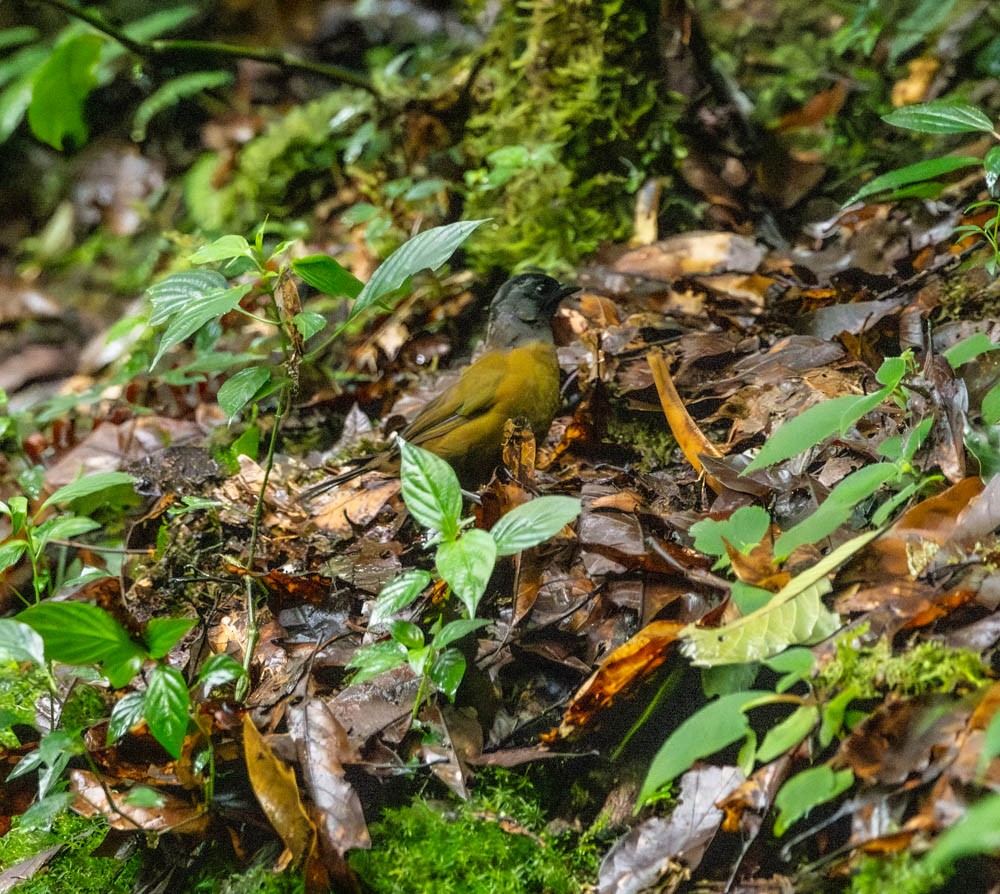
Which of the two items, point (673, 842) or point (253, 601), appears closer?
point (673, 842)

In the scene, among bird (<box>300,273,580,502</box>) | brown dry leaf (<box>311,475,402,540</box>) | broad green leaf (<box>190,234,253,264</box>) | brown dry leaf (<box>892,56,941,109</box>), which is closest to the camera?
broad green leaf (<box>190,234,253,264</box>)

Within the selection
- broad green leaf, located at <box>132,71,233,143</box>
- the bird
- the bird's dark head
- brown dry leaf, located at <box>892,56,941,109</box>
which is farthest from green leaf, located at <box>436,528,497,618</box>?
broad green leaf, located at <box>132,71,233,143</box>

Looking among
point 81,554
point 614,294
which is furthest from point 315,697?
point 614,294

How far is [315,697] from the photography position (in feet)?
8.18

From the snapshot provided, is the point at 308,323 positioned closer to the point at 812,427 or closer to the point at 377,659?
the point at 377,659

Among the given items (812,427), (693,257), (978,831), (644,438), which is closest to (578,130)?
(693,257)

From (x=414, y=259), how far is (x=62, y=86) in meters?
3.46

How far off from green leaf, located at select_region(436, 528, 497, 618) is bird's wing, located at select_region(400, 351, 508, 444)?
167 cm

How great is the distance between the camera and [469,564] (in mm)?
2057

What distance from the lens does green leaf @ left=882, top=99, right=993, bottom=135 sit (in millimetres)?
2604

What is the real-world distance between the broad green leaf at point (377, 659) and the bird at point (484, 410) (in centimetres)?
145

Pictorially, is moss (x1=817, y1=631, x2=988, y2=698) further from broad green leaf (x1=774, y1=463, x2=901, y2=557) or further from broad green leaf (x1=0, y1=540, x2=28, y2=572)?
broad green leaf (x1=0, y1=540, x2=28, y2=572)

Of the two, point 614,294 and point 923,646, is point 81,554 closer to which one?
point 614,294

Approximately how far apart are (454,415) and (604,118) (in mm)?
1980
